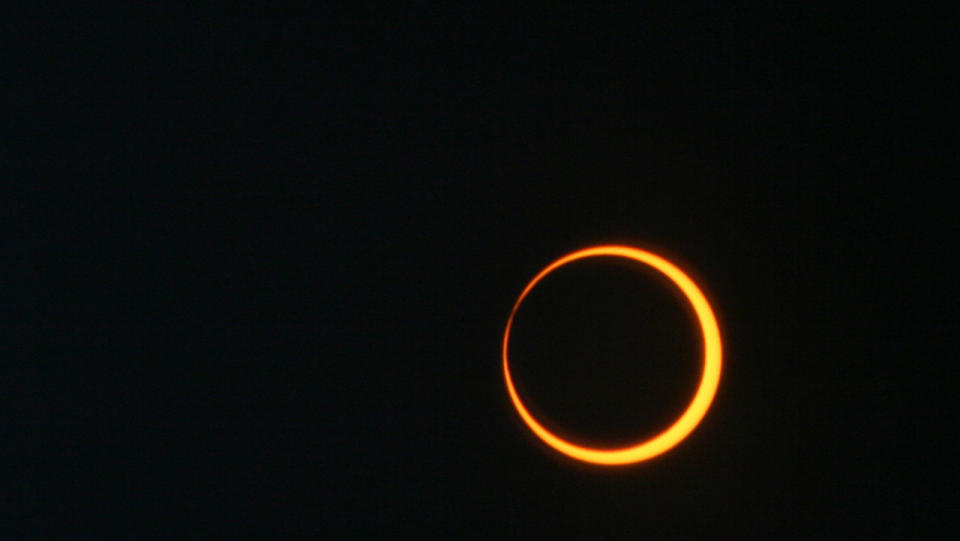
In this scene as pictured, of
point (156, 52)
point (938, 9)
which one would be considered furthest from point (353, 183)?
point (938, 9)

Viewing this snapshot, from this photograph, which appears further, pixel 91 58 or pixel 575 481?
pixel 91 58

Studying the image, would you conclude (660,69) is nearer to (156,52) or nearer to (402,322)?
(402,322)

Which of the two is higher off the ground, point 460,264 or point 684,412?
point 460,264
